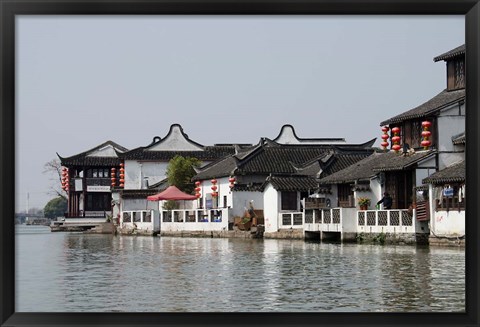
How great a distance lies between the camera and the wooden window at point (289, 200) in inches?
1188

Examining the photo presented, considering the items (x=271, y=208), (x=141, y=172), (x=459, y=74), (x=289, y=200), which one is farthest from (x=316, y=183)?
(x=141, y=172)

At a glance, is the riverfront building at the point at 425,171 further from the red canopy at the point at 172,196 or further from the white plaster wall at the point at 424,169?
the red canopy at the point at 172,196

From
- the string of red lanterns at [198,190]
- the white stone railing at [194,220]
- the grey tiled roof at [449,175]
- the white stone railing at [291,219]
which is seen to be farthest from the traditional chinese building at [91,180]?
the grey tiled roof at [449,175]

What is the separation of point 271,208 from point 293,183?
44.0 inches

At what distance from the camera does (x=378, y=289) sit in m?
11.0

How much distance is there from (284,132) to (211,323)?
39050mm

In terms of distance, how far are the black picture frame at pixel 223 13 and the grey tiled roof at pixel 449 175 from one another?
50.1 feet

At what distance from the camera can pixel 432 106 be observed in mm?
23828

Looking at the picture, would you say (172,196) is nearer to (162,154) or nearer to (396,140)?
(162,154)

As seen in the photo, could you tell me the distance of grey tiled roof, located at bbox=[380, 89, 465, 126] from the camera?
2297cm

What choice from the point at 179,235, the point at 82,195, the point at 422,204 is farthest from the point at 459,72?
the point at 82,195

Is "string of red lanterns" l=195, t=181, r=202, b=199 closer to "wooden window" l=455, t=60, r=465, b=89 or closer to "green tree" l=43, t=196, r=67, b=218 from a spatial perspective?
"wooden window" l=455, t=60, r=465, b=89

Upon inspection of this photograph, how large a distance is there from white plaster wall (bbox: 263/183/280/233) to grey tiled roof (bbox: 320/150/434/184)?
1761 mm

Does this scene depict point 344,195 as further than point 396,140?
Yes
